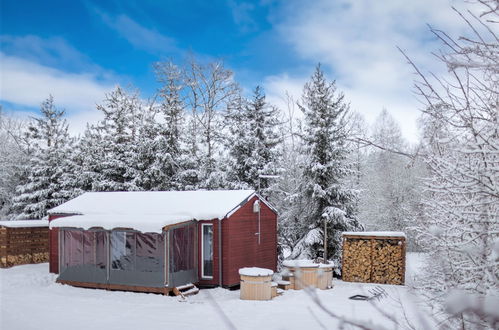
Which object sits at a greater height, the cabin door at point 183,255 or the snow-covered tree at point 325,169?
the snow-covered tree at point 325,169

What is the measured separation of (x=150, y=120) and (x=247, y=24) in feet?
28.2

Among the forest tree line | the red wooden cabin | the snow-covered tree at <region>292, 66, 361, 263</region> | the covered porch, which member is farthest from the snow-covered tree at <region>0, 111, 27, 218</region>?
the snow-covered tree at <region>292, 66, 361, 263</region>

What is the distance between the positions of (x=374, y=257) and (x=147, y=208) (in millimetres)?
7792

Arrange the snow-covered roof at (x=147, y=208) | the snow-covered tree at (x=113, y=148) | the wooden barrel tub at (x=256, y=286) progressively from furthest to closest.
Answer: the snow-covered tree at (x=113, y=148) → the snow-covered roof at (x=147, y=208) → the wooden barrel tub at (x=256, y=286)

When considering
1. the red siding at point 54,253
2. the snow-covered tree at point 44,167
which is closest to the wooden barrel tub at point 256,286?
the red siding at point 54,253

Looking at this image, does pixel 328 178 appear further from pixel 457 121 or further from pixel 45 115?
pixel 45 115

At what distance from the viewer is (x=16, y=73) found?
16.0m

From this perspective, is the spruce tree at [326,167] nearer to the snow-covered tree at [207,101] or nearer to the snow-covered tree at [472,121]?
the snow-covered tree at [207,101]

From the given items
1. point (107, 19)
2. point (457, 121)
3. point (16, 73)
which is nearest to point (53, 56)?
point (107, 19)

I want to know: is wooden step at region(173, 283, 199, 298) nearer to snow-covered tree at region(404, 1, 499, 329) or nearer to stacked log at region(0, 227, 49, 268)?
stacked log at region(0, 227, 49, 268)

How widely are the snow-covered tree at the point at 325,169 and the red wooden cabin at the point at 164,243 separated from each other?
284 cm

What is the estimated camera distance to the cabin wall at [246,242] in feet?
43.7

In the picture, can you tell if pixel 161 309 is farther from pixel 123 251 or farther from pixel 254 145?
pixel 254 145

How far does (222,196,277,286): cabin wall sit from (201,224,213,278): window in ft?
1.55
